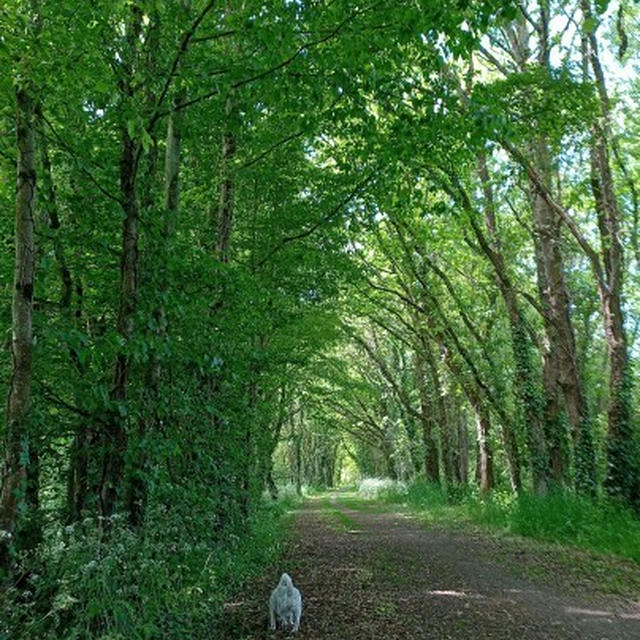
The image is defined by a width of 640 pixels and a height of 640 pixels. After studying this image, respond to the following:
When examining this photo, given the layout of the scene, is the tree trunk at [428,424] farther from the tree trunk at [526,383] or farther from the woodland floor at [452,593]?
the woodland floor at [452,593]

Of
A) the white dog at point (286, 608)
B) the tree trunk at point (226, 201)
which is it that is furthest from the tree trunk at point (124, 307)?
the tree trunk at point (226, 201)

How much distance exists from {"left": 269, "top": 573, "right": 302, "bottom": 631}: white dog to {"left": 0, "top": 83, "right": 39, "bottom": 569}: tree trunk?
2545mm

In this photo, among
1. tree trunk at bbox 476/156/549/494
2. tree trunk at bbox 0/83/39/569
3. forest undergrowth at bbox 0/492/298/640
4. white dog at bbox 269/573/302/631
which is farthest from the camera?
tree trunk at bbox 476/156/549/494

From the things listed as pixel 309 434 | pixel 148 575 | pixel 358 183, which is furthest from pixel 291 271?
pixel 309 434

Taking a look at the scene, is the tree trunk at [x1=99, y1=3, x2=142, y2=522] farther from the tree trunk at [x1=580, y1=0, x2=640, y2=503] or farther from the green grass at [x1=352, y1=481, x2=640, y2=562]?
the tree trunk at [x1=580, y1=0, x2=640, y2=503]

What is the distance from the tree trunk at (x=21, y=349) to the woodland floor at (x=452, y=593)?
249cm

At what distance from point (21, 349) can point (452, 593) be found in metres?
6.08

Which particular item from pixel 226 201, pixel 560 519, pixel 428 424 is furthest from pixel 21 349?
pixel 428 424

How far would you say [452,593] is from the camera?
306 inches

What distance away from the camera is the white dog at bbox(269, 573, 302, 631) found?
19.5ft

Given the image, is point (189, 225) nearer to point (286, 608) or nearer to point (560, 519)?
point (286, 608)

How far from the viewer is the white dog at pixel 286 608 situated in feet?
19.5

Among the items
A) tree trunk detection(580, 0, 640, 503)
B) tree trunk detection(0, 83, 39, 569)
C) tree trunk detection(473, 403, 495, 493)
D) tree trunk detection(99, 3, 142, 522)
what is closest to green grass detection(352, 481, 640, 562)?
tree trunk detection(580, 0, 640, 503)

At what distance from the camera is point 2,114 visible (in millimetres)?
5477
